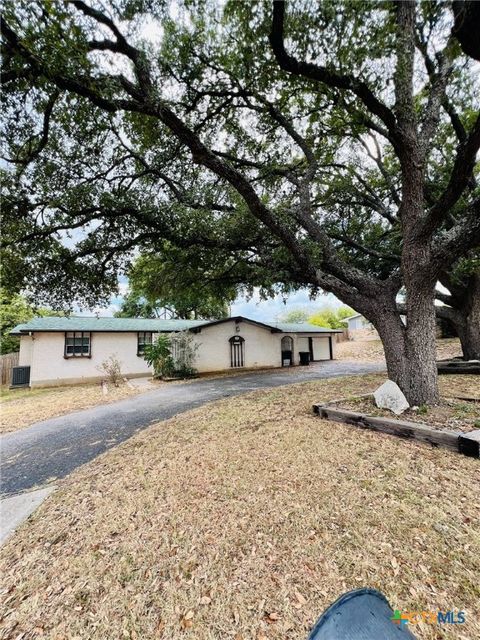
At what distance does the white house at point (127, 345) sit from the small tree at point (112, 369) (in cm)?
19

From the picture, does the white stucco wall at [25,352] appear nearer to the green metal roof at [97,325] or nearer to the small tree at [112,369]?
the green metal roof at [97,325]

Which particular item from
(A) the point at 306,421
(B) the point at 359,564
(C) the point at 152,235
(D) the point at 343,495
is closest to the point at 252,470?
(D) the point at 343,495

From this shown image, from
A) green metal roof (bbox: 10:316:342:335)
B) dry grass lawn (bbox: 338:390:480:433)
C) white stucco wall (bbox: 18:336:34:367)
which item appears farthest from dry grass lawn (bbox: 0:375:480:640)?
white stucco wall (bbox: 18:336:34:367)

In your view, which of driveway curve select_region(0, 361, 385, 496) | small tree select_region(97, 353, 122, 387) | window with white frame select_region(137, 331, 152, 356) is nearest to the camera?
driveway curve select_region(0, 361, 385, 496)

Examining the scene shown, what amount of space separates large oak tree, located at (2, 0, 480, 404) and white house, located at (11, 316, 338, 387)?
652 cm

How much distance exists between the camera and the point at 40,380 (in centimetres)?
1273

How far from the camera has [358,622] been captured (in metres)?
1.04

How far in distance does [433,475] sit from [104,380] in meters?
13.7

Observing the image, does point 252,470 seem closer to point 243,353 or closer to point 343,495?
point 343,495

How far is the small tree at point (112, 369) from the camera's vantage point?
1259cm

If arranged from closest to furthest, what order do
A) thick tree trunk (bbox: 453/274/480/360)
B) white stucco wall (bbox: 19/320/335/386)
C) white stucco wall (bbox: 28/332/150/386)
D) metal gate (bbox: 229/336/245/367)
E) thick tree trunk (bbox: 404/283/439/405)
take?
thick tree trunk (bbox: 404/283/439/405) → thick tree trunk (bbox: 453/274/480/360) → white stucco wall (bbox: 28/332/150/386) → white stucco wall (bbox: 19/320/335/386) → metal gate (bbox: 229/336/245/367)

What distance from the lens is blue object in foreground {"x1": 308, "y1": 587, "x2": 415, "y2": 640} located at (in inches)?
39.2

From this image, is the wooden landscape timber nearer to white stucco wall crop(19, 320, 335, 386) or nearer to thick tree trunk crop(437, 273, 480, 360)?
thick tree trunk crop(437, 273, 480, 360)

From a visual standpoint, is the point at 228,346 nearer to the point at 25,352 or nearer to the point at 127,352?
the point at 127,352
